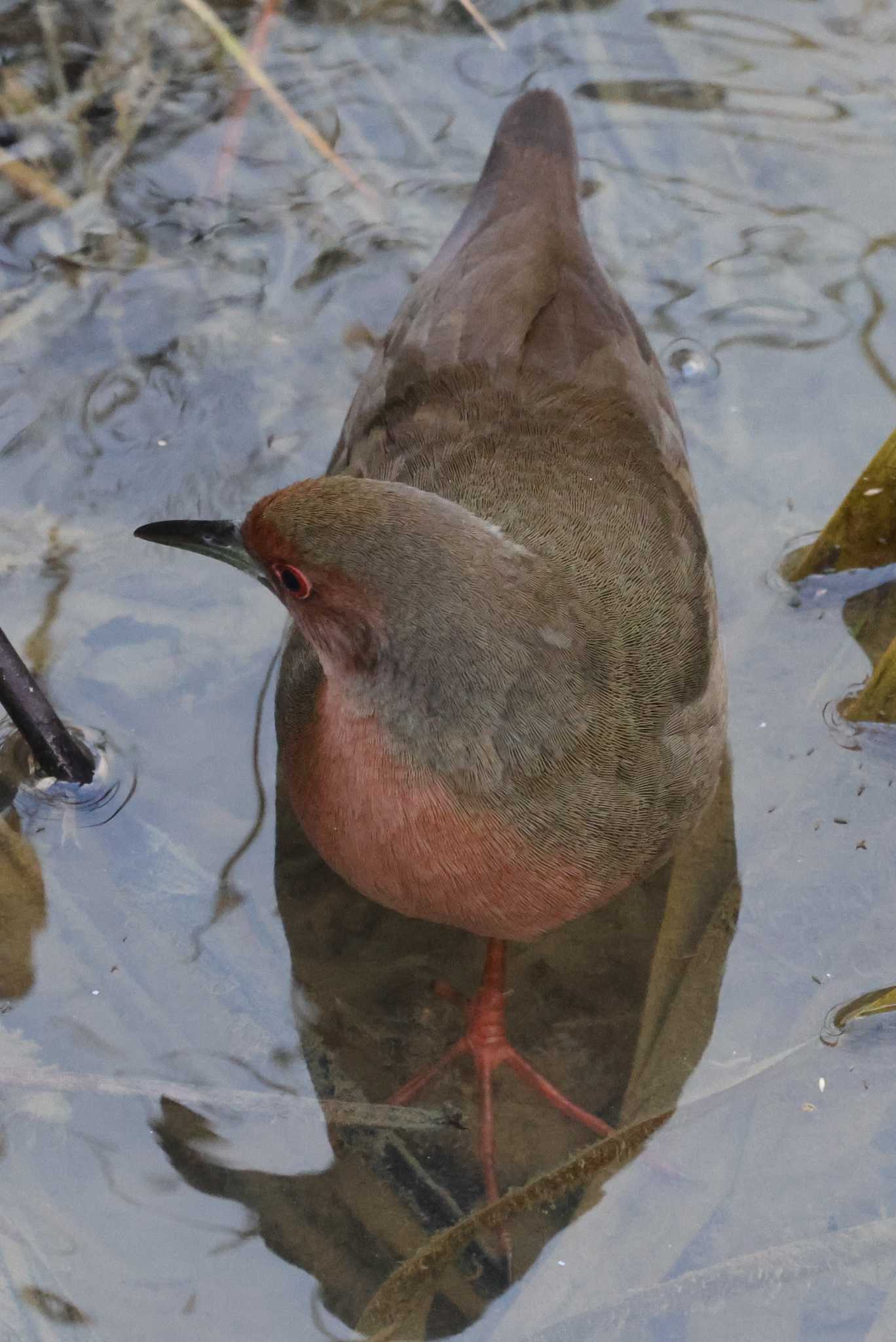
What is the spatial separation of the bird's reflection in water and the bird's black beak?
987 millimetres

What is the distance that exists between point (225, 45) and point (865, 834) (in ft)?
13.2


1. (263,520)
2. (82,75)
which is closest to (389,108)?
(82,75)

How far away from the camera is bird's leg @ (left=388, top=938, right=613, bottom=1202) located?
3652 millimetres

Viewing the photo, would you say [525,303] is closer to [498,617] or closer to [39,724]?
[498,617]

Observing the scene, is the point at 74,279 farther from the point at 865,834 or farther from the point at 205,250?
the point at 865,834

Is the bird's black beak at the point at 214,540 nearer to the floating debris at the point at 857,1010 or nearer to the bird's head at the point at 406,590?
the bird's head at the point at 406,590

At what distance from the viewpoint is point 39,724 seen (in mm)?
3830

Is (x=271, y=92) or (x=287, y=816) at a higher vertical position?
(x=271, y=92)

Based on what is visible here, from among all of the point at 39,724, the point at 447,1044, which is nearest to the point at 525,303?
the point at 39,724

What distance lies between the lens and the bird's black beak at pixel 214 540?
133 inches

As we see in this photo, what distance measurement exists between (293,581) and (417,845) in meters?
0.66

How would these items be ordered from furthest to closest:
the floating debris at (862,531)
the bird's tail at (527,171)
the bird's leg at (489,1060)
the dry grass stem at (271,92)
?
1. the dry grass stem at (271,92)
2. the bird's tail at (527,171)
3. the floating debris at (862,531)
4. the bird's leg at (489,1060)

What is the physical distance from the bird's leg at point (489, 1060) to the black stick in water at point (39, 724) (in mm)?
1182

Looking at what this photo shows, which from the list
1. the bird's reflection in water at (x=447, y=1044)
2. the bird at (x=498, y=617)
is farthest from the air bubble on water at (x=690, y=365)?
the bird's reflection in water at (x=447, y=1044)
